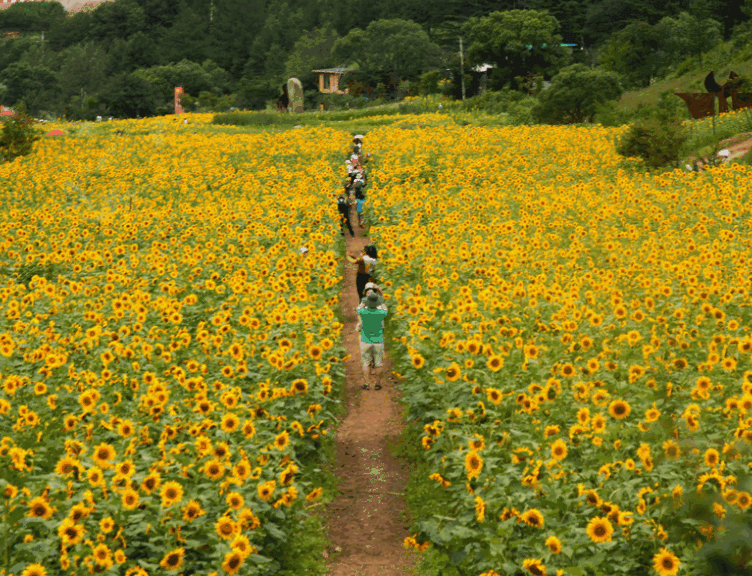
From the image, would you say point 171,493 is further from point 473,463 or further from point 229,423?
point 473,463

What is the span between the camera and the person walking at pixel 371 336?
1023 cm

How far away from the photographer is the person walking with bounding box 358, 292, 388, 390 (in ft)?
33.6

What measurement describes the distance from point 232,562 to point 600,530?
229cm

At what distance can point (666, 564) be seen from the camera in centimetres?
438

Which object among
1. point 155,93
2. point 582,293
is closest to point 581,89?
point 582,293

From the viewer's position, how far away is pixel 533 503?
17.9 ft

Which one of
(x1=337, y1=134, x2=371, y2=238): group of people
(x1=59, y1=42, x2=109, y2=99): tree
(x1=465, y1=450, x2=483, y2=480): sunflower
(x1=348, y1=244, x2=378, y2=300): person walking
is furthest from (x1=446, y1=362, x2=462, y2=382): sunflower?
(x1=59, y1=42, x2=109, y2=99): tree

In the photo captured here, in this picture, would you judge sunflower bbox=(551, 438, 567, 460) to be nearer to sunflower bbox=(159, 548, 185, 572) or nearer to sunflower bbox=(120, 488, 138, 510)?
sunflower bbox=(159, 548, 185, 572)

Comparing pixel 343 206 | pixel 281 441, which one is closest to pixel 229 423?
pixel 281 441

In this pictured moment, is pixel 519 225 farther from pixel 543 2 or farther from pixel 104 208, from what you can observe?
pixel 543 2

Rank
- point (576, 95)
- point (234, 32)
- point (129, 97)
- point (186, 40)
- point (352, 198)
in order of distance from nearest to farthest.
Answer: point (352, 198) → point (576, 95) → point (129, 97) → point (186, 40) → point (234, 32)

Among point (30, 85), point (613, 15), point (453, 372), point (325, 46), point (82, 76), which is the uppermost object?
point (325, 46)

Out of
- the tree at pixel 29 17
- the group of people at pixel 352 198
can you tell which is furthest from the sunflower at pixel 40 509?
the tree at pixel 29 17

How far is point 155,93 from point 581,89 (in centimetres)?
6061
